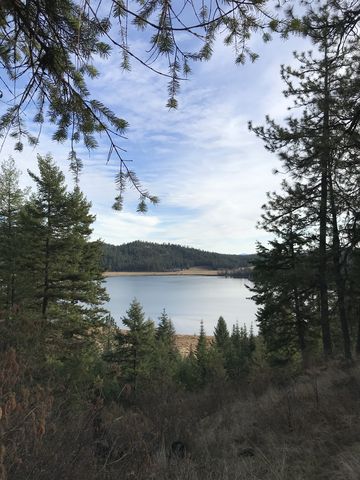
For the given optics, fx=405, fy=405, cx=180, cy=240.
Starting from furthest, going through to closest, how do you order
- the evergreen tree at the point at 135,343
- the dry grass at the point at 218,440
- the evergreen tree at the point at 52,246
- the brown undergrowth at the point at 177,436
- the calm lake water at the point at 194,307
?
the calm lake water at the point at 194,307 < the evergreen tree at the point at 135,343 < the evergreen tree at the point at 52,246 < the dry grass at the point at 218,440 < the brown undergrowth at the point at 177,436

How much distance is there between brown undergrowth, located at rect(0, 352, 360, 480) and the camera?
2.75 meters

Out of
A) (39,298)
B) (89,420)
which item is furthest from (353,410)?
(39,298)

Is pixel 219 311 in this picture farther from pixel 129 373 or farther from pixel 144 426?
pixel 144 426

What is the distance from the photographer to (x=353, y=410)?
6.05 meters

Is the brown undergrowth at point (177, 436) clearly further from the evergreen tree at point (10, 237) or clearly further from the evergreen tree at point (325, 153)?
the evergreen tree at point (10, 237)

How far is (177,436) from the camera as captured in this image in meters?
5.42

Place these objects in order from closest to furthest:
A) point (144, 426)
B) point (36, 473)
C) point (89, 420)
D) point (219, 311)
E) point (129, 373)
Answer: point (36, 473), point (89, 420), point (144, 426), point (129, 373), point (219, 311)

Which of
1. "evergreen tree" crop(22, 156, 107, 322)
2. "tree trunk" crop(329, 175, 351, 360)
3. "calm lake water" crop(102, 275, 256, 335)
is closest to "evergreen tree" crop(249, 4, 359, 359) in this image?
"tree trunk" crop(329, 175, 351, 360)

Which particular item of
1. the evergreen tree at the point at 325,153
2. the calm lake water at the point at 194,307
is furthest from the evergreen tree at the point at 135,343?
the calm lake water at the point at 194,307

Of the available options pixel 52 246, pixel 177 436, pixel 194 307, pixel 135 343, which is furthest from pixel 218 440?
pixel 194 307

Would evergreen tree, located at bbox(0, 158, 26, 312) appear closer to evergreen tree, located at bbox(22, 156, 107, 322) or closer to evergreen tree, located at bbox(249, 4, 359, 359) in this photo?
evergreen tree, located at bbox(22, 156, 107, 322)

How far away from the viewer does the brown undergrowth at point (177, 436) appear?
9.04 feet

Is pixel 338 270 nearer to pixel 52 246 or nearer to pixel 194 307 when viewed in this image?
pixel 52 246

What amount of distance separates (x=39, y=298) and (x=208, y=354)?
73.8 ft
